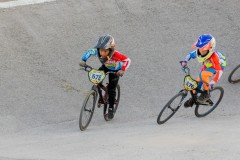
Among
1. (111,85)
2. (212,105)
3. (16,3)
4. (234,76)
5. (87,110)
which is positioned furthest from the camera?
(16,3)

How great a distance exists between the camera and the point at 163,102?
1123 centimetres

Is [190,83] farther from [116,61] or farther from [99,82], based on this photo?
[99,82]

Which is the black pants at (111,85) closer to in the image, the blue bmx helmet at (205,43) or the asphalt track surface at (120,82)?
the asphalt track surface at (120,82)

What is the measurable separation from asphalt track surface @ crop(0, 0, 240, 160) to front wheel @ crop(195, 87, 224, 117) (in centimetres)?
18

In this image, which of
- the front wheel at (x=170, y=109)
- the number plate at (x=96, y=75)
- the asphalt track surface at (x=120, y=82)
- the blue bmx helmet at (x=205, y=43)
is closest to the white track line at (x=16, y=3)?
the asphalt track surface at (x=120, y=82)

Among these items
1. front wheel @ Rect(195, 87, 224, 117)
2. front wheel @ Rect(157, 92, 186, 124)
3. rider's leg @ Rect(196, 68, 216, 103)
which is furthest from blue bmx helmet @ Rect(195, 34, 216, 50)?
front wheel @ Rect(195, 87, 224, 117)

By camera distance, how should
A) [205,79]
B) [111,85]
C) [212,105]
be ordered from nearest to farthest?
[205,79], [111,85], [212,105]

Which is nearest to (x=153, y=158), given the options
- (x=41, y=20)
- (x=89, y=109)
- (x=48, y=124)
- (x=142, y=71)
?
(x=89, y=109)

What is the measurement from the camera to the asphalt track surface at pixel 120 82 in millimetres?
7656

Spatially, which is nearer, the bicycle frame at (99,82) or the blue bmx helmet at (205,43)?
the blue bmx helmet at (205,43)

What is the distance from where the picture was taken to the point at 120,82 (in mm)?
11898

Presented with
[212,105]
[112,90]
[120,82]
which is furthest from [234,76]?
[112,90]

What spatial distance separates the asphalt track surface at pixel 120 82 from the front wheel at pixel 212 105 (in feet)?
0.58

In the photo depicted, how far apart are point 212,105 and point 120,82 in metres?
2.48
